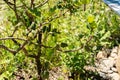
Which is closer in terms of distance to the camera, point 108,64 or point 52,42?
point 52,42

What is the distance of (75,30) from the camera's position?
360cm

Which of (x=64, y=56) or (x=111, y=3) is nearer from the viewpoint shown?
(x=111, y=3)

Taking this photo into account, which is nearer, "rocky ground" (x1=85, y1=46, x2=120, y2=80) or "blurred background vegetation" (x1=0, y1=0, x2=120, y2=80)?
"blurred background vegetation" (x1=0, y1=0, x2=120, y2=80)

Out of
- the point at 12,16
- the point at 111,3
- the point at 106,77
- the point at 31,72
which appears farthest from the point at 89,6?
the point at 111,3

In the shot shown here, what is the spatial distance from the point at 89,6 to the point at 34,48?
6.60ft

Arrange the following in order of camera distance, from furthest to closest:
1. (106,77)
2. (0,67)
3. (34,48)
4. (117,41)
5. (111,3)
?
1. (117,41)
2. (106,77)
3. (0,67)
4. (34,48)
5. (111,3)

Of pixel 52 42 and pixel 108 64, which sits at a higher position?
pixel 52 42

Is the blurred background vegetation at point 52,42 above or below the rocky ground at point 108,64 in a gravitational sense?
above

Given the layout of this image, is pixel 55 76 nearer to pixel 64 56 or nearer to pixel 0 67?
pixel 64 56

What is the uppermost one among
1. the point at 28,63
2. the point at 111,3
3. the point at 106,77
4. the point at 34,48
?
the point at 111,3

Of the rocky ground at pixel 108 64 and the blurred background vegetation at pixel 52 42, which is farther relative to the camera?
the rocky ground at pixel 108 64

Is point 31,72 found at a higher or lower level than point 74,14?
lower

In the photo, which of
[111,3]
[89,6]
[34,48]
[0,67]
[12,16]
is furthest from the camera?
[89,6]

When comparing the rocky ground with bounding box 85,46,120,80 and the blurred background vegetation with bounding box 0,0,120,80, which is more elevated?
the blurred background vegetation with bounding box 0,0,120,80
